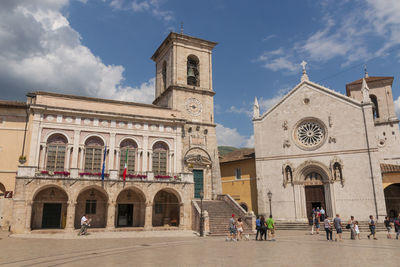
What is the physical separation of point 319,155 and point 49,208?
A: 2463cm

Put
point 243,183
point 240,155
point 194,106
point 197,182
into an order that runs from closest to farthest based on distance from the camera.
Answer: point 197,182 → point 194,106 → point 243,183 → point 240,155

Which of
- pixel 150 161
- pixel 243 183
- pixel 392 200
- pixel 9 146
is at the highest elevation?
pixel 9 146

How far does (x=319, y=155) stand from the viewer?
30000mm

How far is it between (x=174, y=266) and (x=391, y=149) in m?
32.8

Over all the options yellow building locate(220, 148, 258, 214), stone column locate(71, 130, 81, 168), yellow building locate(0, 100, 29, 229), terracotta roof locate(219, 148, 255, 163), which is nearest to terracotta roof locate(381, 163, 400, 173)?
yellow building locate(220, 148, 258, 214)

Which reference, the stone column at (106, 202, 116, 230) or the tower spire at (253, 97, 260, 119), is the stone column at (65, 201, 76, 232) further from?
the tower spire at (253, 97, 260, 119)

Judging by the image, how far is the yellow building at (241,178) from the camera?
34.2 m

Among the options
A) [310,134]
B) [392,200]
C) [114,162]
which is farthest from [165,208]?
[392,200]

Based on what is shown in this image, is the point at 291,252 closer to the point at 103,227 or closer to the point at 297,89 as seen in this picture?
the point at 103,227

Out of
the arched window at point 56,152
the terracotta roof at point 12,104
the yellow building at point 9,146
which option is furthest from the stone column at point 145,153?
the terracotta roof at point 12,104

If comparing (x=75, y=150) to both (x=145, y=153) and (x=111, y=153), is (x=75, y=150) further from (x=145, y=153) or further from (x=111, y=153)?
(x=145, y=153)

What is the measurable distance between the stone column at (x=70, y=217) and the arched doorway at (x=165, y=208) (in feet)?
24.2

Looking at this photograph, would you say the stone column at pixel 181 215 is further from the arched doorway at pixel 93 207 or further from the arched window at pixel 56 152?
the arched window at pixel 56 152

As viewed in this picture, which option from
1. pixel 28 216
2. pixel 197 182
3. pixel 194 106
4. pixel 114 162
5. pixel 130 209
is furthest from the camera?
pixel 194 106
